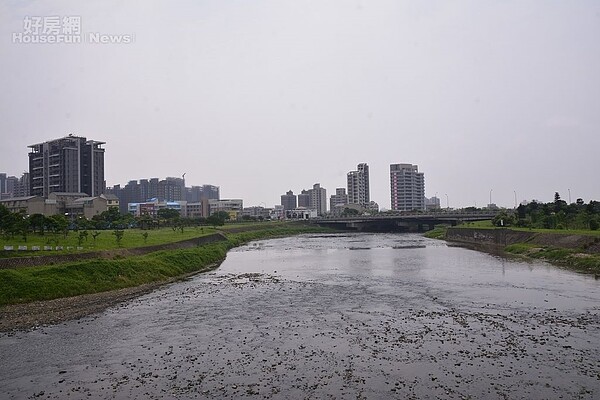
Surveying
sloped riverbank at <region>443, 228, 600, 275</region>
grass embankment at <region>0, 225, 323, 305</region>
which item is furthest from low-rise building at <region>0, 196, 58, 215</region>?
sloped riverbank at <region>443, 228, 600, 275</region>

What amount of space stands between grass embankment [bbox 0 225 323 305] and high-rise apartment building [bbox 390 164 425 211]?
506 ft

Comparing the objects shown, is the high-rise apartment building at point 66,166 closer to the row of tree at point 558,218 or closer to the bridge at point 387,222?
the bridge at point 387,222

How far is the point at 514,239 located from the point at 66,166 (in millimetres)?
95533

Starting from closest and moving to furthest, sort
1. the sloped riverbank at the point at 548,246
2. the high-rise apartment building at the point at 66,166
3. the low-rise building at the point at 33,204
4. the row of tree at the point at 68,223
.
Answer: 1. the row of tree at the point at 68,223
2. the sloped riverbank at the point at 548,246
3. the low-rise building at the point at 33,204
4. the high-rise apartment building at the point at 66,166

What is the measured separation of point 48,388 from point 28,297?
12.6 metres

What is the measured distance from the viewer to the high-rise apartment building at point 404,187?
190375mm

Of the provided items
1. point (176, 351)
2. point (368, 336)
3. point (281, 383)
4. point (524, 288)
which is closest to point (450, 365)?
point (368, 336)

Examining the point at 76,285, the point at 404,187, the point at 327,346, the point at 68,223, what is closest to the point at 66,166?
the point at 68,223

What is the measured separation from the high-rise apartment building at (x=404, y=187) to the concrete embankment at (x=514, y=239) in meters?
110

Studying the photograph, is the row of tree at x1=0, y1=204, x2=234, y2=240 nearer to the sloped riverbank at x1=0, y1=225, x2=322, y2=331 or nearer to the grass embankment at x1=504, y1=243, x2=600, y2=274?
the sloped riverbank at x1=0, y1=225, x2=322, y2=331

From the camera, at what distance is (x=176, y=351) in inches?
649

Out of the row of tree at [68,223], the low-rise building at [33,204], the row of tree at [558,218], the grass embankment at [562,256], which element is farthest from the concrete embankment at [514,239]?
the low-rise building at [33,204]

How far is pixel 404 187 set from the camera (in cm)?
19088

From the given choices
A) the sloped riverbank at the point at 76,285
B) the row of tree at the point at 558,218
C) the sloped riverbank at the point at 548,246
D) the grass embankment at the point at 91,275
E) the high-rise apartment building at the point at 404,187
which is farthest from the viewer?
the high-rise apartment building at the point at 404,187
